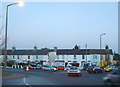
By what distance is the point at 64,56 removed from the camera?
102438 millimetres

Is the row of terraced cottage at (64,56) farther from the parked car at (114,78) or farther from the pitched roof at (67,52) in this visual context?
the parked car at (114,78)

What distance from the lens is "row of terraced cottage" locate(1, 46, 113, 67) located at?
99.8m

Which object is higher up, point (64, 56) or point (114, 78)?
point (64, 56)

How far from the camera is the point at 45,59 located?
10675cm

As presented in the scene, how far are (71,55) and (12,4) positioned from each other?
238ft

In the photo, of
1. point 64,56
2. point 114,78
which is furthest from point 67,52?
point 114,78

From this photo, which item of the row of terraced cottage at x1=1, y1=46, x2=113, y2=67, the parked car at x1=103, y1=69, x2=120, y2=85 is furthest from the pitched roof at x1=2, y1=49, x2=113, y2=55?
the parked car at x1=103, y1=69, x2=120, y2=85

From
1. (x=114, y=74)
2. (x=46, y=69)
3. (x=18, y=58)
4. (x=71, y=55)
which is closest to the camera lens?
(x=114, y=74)

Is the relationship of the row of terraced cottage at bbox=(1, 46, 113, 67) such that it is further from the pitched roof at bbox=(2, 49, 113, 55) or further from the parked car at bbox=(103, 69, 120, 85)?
the parked car at bbox=(103, 69, 120, 85)

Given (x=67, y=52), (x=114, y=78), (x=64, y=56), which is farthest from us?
(x=67, y=52)

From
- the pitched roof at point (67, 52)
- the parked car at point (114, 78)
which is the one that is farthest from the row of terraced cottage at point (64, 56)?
the parked car at point (114, 78)

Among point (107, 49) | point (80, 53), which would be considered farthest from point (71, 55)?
point (107, 49)

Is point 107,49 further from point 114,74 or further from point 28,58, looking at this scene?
point 114,74

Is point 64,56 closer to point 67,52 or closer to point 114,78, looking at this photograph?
point 67,52
